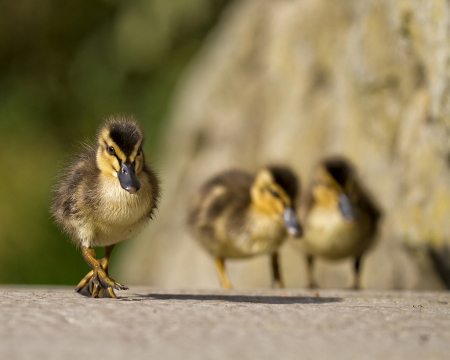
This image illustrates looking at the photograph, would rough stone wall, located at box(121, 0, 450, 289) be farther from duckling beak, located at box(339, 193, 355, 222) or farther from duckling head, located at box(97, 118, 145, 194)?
duckling head, located at box(97, 118, 145, 194)

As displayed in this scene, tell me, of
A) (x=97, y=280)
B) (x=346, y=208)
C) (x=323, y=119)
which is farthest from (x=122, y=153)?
(x=323, y=119)

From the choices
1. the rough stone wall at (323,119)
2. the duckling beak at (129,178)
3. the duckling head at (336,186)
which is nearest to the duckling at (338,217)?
the duckling head at (336,186)

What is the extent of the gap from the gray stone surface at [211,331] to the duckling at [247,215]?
2148mm

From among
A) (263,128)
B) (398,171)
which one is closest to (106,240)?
(398,171)

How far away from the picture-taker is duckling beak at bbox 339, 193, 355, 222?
5164mm

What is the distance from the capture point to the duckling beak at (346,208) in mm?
5164

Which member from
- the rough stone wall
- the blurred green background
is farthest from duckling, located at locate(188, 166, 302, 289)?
the blurred green background

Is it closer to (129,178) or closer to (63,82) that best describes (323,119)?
(129,178)

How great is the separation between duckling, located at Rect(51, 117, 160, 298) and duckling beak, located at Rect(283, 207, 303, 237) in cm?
160

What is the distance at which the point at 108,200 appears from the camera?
2992 millimetres

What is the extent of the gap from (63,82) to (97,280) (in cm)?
968

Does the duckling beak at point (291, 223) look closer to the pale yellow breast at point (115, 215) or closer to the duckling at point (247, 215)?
the duckling at point (247, 215)

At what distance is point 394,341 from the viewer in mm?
1998

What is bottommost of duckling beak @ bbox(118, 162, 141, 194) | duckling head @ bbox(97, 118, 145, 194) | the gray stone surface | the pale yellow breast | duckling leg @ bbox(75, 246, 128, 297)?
the gray stone surface
